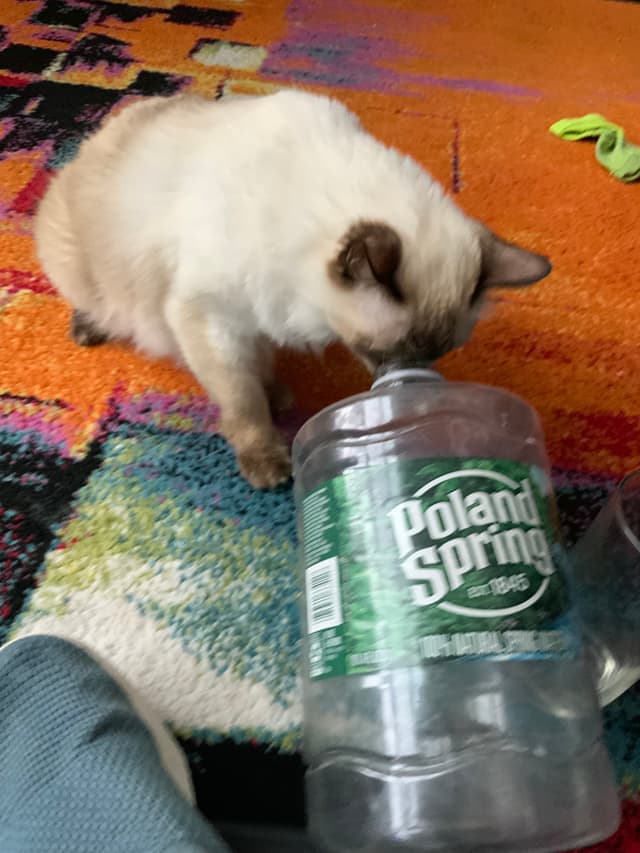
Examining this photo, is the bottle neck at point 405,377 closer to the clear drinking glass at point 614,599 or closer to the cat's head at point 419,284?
the cat's head at point 419,284

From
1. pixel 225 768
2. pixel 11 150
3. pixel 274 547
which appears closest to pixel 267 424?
pixel 274 547

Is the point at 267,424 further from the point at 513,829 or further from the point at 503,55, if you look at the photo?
the point at 503,55

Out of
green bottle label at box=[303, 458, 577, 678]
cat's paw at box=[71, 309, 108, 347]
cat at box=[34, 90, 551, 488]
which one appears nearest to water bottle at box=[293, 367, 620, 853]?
green bottle label at box=[303, 458, 577, 678]

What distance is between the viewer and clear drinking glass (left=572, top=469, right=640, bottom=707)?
87 centimetres

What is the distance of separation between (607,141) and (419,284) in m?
1.06

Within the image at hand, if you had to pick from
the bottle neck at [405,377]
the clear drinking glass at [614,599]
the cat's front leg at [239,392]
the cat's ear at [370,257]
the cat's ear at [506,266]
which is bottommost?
the clear drinking glass at [614,599]

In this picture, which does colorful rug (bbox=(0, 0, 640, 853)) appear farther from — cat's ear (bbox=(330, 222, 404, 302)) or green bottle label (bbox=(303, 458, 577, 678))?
cat's ear (bbox=(330, 222, 404, 302))

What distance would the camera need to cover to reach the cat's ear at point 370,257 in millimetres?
785

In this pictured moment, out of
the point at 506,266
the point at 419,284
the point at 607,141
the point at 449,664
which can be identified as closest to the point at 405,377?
the point at 419,284

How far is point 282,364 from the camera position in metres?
1.27

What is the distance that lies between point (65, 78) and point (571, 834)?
1700mm

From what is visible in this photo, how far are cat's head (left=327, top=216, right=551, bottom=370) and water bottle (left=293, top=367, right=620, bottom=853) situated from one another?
0.17 m

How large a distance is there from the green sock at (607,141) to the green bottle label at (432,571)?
43.6 inches

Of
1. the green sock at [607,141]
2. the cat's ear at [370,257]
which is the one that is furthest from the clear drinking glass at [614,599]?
the green sock at [607,141]
